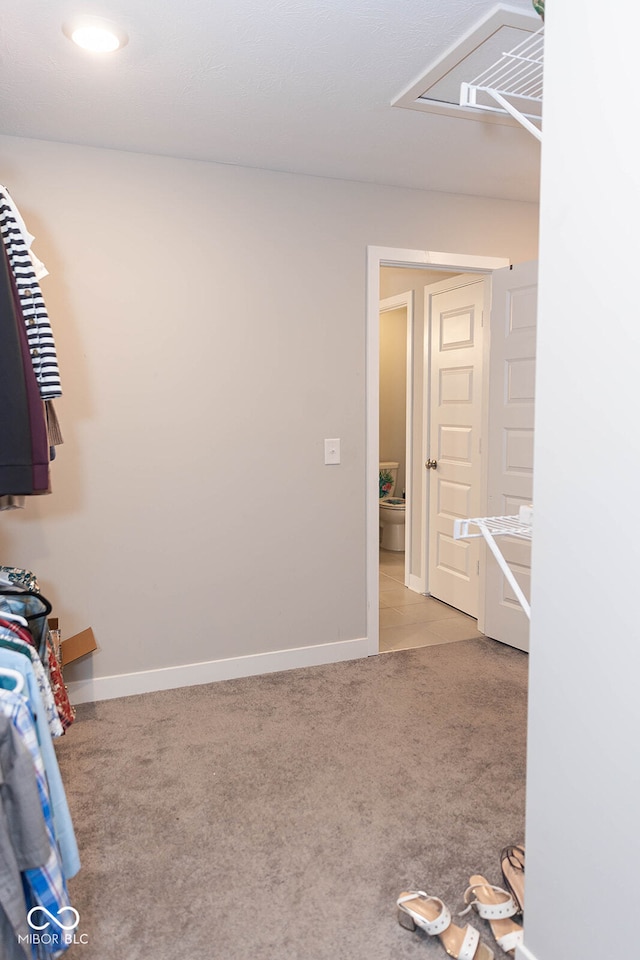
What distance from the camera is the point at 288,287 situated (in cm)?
320

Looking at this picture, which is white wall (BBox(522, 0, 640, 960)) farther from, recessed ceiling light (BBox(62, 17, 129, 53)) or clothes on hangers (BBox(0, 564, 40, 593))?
clothes on hangers (BBox(0, 564, 40, 593))

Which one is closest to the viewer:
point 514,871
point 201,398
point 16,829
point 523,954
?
point 16,829

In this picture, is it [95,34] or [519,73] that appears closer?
[95,34]

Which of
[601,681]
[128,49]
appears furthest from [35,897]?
[128,49]

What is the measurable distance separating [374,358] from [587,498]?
7.44 ft

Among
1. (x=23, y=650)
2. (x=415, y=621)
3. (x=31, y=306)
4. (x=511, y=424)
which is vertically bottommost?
(x=415, y=621)

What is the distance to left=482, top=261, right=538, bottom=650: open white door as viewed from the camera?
3.37m

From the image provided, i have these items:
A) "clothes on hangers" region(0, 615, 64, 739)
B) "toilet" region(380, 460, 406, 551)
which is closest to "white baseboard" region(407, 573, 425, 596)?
"toilet" region(380, 460, 406, 551)

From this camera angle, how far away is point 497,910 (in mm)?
1656

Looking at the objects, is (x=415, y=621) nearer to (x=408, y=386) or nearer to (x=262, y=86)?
(x=408, y=386)

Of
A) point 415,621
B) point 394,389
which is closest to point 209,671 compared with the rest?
point 415,621

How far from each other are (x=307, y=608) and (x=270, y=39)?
8.08ft

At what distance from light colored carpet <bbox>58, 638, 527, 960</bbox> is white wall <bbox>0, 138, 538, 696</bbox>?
42cm

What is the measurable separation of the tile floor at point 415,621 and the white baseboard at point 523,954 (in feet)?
6.87
